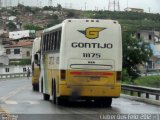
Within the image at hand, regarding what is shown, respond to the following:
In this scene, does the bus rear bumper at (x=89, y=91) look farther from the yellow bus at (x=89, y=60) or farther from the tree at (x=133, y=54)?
the tree at (x=133, y=54)

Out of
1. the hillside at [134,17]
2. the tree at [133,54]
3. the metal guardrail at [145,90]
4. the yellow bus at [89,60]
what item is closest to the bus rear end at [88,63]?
the yellow bus at [89,60]

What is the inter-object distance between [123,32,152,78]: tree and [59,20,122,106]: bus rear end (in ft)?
114

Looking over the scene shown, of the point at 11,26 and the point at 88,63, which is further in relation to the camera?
the point at 11,26

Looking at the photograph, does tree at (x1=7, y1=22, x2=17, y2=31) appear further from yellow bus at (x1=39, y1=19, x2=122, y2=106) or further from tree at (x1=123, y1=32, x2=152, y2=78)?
yellow bus at (x1=39, y1=19, x2=122, y2=106)

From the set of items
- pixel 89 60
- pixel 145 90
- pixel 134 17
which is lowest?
pixel 145 90

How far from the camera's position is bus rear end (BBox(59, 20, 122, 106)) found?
21234 mm

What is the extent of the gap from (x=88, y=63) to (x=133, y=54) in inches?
1405

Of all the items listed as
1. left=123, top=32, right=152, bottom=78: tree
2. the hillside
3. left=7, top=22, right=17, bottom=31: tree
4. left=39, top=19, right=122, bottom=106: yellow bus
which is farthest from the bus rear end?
left=7, top=22, right=17, bottom=31: tree

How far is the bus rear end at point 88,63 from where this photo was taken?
2123 cm

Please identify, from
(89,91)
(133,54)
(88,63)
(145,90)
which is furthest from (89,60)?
(133,54)

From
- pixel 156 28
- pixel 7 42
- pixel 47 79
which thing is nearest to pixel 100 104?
pixel 47 79

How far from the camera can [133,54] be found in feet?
186

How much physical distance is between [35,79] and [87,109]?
17811 mm

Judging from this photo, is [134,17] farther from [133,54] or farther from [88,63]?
[88,63]
